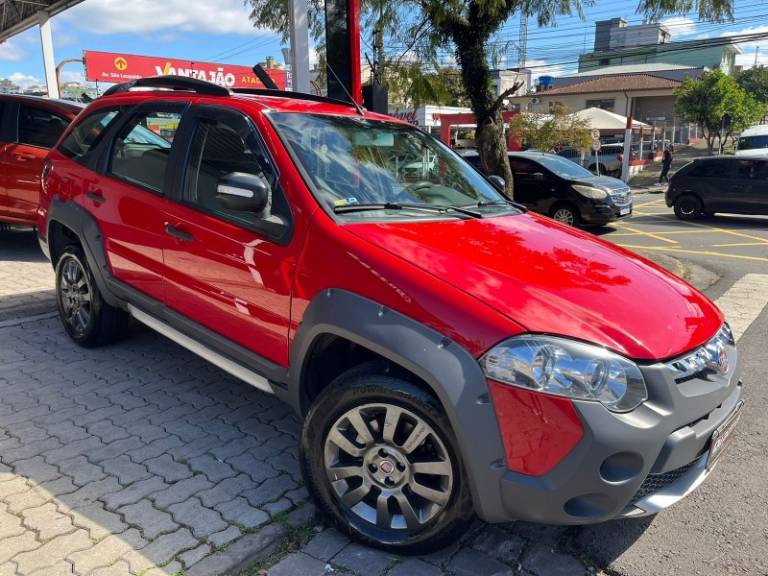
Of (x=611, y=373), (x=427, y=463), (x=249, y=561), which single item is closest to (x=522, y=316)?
(x=611, y=373)

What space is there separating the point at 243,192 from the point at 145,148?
5.12ft

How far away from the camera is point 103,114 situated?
14.3ft

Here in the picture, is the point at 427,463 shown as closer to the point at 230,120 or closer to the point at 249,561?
the point at 249,561

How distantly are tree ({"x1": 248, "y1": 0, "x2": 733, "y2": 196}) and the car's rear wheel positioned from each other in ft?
13.7

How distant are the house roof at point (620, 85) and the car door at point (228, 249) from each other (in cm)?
4603

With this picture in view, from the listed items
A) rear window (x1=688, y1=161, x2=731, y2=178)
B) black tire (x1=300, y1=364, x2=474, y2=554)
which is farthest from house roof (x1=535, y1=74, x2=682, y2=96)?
black tire (x1=300, y1=364, x2=474, y2=554)

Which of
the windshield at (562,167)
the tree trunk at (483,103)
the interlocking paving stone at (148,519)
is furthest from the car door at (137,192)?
the windshield at (562,167)

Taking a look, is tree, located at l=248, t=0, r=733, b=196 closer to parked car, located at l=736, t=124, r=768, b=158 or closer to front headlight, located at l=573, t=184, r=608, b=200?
front headlight, located at l=573, t=184, r=608, b=200

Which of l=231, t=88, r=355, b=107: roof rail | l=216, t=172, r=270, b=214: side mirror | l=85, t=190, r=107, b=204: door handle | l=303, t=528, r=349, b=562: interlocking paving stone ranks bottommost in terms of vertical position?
l=303, t=528, r=349, b=562: interlocking paving stone

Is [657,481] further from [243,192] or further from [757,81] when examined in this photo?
[757,81]

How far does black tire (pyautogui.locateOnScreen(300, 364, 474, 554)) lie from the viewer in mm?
2293

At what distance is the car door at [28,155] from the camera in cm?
721

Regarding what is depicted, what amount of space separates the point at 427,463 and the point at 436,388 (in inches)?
13.7

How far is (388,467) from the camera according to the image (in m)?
2.46
